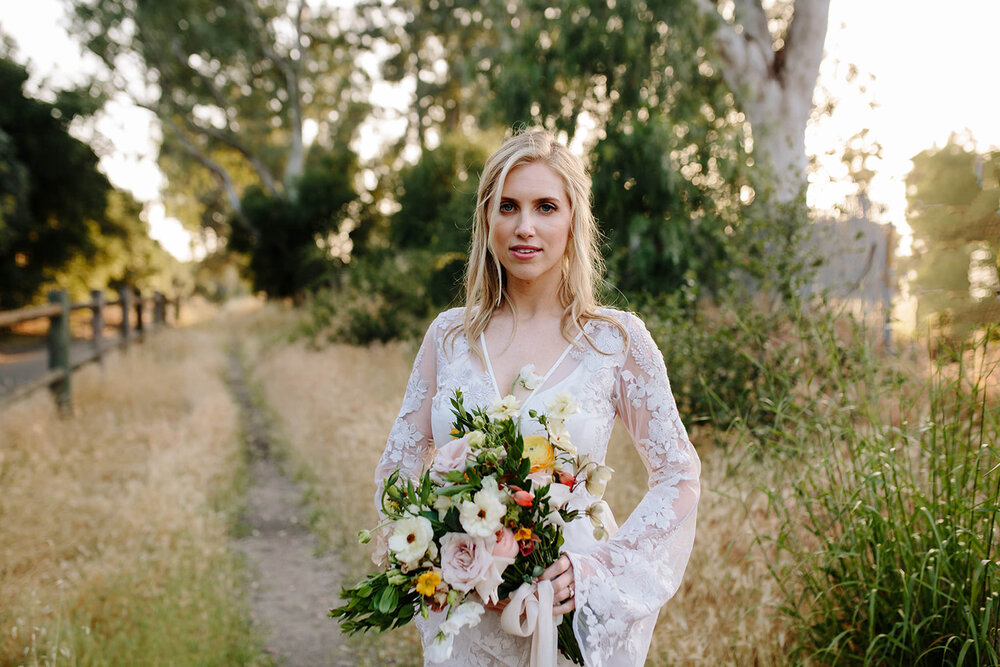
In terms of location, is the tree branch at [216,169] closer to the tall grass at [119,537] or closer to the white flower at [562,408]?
the tall grass at [119,537]

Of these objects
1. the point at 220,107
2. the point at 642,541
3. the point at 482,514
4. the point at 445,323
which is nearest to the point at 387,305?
the point at 445,323

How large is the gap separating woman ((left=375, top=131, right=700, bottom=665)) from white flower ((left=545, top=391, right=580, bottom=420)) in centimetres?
14

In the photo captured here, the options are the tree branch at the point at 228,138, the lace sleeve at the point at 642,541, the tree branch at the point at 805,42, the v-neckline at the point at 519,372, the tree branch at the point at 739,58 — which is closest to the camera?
the lace sleeve at the point at 642,541

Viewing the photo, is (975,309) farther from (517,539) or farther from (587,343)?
(517,539)

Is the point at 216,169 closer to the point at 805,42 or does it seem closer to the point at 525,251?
the point at 805,42

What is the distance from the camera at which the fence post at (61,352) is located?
24.4 feet

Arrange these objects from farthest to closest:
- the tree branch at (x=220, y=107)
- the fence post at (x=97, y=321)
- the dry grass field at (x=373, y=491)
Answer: the tree branch at (x=220, y=107)
the fence post at (x=97, y=321)
the dry grass field at (x=373, y=491)

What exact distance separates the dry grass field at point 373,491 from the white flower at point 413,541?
1.82 m

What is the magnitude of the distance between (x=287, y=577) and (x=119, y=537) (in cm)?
115

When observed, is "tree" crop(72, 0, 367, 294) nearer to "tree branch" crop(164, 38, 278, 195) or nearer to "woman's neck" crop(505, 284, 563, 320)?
"tree branch" crop(164, 38, 278, 195)

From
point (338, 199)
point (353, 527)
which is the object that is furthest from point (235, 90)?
point (353, 527)

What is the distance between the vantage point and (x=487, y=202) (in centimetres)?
224

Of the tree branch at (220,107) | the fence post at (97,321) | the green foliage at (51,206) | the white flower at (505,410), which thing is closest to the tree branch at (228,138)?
the tree branch at (220,107)

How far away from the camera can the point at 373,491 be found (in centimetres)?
530
